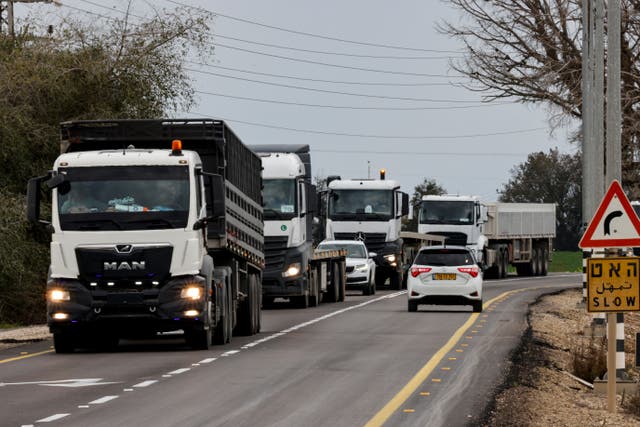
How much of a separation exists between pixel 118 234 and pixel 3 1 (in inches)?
1095

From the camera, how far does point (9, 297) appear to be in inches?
1393

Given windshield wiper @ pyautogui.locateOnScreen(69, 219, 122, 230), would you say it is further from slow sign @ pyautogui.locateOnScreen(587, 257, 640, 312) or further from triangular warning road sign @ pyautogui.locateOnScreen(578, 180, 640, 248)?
slow sign @ pyautogui.locateOnScreen(587, 257, 640, 312)

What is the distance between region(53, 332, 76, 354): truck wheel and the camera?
23.3 meters

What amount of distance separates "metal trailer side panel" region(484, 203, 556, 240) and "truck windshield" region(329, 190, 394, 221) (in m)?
15.7

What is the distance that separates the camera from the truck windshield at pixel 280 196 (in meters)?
37.3

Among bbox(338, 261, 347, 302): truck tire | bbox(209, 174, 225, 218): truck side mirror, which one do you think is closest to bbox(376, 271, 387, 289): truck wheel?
bbox(338, 261, 347, 302): truck tire

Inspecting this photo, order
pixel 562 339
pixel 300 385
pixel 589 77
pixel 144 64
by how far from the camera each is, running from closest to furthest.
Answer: pixel 300 385, pixel 562 339, pixel 589 77, pixel 144 64

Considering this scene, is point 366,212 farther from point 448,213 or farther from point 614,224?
point 614,224

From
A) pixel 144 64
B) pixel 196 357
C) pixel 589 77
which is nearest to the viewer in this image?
pixel 196 357

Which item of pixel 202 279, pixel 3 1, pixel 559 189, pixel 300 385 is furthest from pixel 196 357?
pixel 559 189

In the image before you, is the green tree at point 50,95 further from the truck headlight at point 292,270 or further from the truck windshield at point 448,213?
the truck windshield at point 448,213

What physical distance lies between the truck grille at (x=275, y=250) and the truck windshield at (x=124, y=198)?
14.7 metres

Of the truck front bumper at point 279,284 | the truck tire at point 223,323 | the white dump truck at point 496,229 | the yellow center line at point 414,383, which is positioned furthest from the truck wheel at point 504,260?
the truck tire at point 223,323

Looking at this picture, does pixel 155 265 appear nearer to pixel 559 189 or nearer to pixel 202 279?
pixel 202 279
